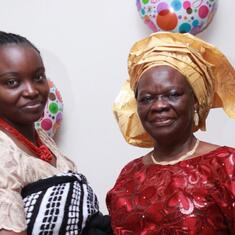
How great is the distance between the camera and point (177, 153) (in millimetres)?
1025

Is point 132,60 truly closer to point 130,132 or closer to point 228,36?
point 130,132

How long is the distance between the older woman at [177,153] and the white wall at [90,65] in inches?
37.5

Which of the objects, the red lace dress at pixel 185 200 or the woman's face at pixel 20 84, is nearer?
the red lace dress at pixel 185 200

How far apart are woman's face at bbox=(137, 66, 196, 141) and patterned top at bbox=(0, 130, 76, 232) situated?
241 millimetres

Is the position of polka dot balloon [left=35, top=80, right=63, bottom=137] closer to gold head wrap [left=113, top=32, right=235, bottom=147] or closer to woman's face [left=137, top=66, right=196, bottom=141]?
gold head wrap [left=113, top=32, right=235, bottom=147]

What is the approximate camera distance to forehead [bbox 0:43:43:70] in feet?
3.35

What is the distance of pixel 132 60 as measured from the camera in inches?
43.3

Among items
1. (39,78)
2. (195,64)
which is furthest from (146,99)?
(39,78)

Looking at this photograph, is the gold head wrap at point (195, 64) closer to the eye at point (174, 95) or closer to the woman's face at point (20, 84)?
the eye at point (174, 95)

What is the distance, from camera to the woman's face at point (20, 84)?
1.02 metres

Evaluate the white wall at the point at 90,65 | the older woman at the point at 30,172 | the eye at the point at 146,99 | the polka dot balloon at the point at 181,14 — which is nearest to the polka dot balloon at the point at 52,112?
the white wall at the point at 90,65

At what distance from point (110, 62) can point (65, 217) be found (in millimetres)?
1199

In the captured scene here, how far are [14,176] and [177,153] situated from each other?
34 cm

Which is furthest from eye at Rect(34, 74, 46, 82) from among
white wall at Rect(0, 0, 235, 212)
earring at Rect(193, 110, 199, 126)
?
white wall at Rect(0, 0, 235, 212)
